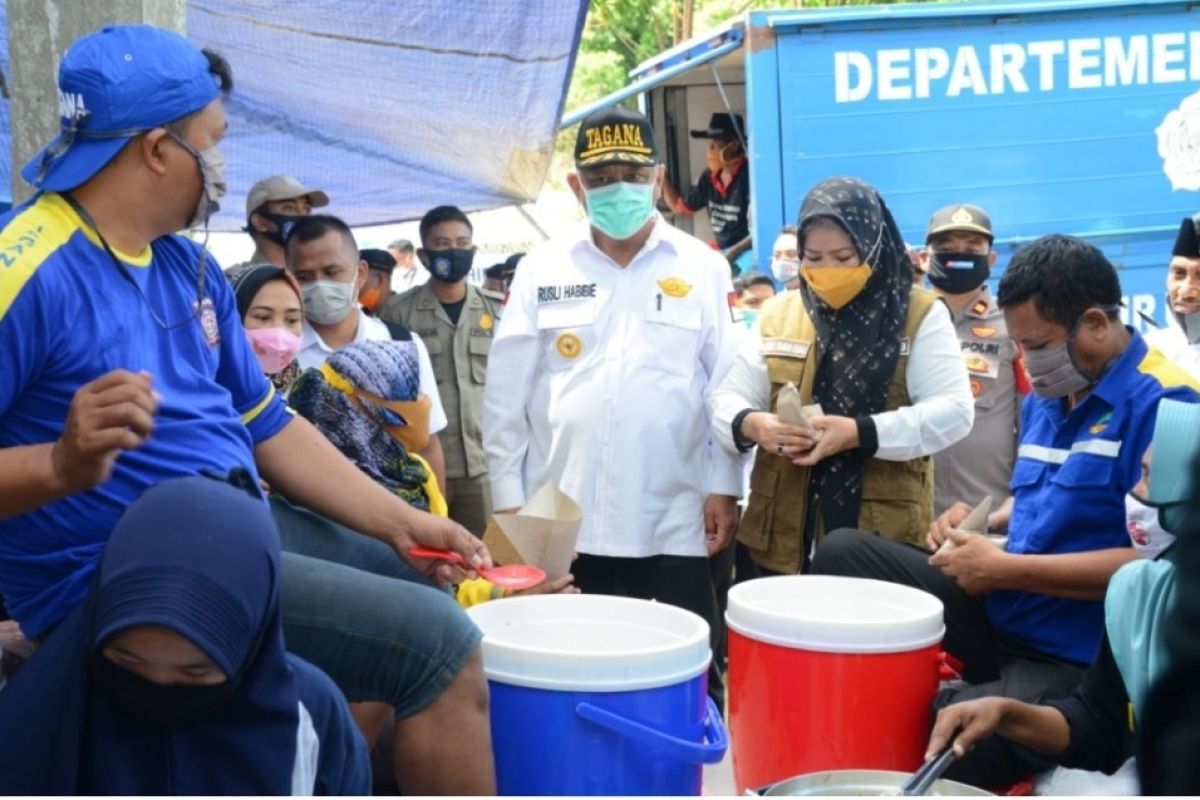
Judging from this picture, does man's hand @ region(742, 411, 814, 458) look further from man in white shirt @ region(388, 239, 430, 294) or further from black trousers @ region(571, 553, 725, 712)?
man in white shirt @ region(388, 239, 430, 294)

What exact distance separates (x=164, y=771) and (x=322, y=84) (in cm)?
393

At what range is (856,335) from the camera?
151 inches

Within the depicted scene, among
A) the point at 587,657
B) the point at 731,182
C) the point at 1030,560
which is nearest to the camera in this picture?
the point at 587,657

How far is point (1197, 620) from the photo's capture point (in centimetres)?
96

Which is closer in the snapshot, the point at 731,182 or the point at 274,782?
the point at 274,782

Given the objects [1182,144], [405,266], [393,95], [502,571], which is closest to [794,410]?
[502,571]

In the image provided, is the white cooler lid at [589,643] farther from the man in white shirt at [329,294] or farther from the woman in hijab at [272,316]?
the man in white shirt at [329,294]

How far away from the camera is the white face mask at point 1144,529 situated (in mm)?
2918

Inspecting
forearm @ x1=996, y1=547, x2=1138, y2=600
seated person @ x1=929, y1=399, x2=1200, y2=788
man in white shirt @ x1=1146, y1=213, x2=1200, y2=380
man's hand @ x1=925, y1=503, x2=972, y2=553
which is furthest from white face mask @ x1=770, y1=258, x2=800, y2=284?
seated person @ x1=929, y1=399, x2=1200, y2=788

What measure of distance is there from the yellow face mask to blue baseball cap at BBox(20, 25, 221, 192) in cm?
199

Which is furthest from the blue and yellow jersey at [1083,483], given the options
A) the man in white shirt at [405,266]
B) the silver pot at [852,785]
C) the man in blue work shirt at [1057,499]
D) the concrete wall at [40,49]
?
the man in white shirt at [405,266]

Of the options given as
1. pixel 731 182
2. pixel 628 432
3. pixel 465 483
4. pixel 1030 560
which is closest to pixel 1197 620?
pixel 1030 560

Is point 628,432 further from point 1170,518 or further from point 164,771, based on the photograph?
point 1170,518

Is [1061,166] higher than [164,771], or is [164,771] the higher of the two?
[1061,166]
